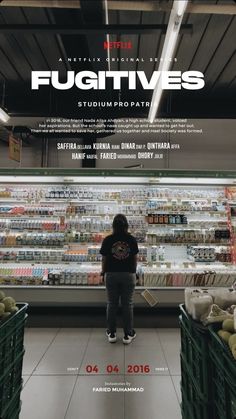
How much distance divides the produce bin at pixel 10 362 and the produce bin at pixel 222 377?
123cm

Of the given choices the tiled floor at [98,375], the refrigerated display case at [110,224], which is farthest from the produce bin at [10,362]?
the refrigerated display case at [110,224]

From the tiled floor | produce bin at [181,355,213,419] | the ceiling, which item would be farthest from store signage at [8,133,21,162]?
produce bin at [181,355,213,419]

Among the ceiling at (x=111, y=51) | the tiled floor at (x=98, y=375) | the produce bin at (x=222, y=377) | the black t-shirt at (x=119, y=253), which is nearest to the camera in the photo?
the produce bin at (x=222, y=377)

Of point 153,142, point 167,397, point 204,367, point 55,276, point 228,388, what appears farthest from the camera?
point 153,142

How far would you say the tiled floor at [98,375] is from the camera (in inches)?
99.0

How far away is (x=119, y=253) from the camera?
12.7 feet

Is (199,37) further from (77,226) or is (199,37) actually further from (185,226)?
(77,226)

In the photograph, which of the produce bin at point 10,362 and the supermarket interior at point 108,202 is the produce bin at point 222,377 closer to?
the supermarket interior at point 108,202

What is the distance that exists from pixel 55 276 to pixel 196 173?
10.3ft

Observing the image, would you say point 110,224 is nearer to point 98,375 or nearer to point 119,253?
point 119,253

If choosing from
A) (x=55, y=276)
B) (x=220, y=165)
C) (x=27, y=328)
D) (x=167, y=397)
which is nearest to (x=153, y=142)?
(x=220, y=165)

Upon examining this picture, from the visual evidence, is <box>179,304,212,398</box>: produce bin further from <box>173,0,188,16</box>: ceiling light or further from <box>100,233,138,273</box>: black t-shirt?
<box>173,0,188,16</box>: ceiling light

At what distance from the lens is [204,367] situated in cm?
151

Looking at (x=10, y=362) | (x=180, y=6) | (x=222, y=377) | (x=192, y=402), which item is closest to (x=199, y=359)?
(x=222, y=377)
